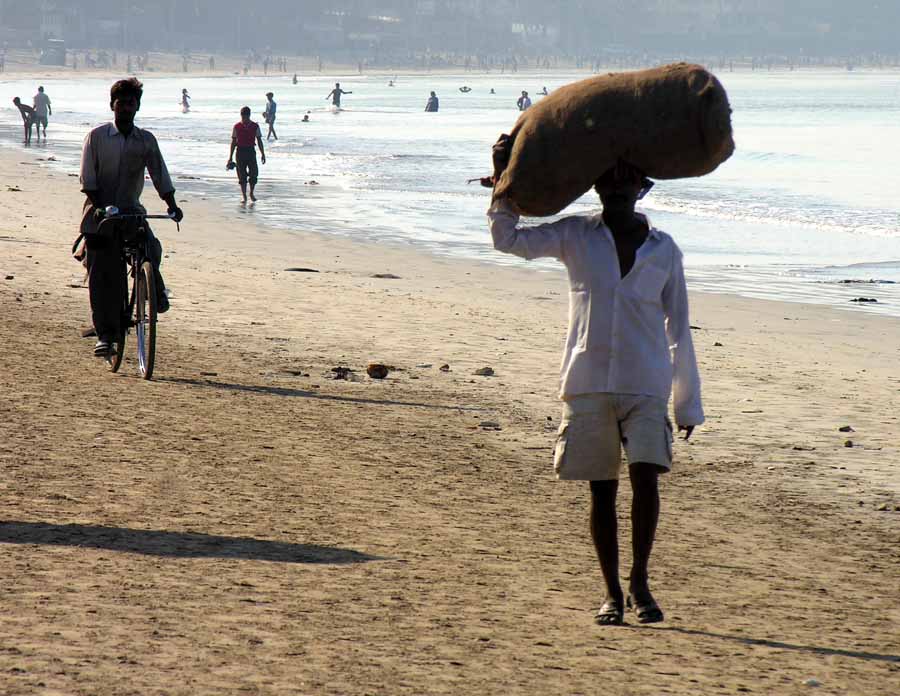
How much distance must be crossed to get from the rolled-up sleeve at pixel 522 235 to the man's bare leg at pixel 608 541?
774mm

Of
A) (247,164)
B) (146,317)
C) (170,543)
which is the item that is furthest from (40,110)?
(170,543)

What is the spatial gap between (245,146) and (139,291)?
14817 millimetres

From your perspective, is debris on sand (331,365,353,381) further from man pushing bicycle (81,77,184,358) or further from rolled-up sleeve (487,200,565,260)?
rolled-up sleeve (487,200,565,260)

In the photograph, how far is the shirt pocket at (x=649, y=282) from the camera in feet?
15.5

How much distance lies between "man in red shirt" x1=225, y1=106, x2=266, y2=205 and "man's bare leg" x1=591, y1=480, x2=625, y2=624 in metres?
18.0

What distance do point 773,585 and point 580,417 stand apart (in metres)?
1.45

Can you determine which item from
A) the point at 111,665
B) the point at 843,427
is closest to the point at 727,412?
the point at 843,427

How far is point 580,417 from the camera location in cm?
480

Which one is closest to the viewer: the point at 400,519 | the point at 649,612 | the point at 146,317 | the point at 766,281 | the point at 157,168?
the point at 649,612

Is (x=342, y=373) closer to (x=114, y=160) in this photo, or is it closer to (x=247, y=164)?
(x=114, y=160)

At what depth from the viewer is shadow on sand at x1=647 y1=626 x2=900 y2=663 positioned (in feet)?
A: 16.0

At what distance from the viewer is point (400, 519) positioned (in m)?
6.55

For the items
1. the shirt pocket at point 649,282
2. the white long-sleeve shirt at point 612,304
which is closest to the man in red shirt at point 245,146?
the white long-sleeve shirt at point 612,304

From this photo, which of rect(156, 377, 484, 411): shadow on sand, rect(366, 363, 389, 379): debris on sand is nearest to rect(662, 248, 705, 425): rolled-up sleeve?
rect(156, 377, 484, 411): shadow on sand
